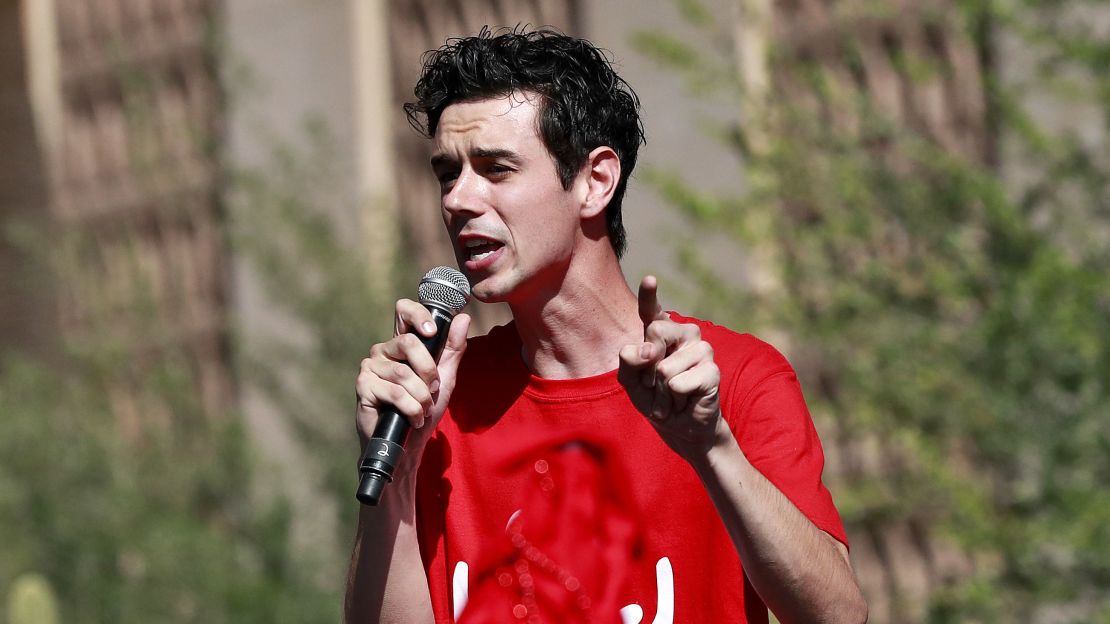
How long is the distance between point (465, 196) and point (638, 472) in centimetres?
58

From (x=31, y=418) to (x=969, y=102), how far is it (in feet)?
28.9

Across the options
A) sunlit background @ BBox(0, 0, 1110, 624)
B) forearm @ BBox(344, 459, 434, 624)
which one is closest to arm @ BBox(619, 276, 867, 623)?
forearm @ BBox(344, 459, 434, 624)

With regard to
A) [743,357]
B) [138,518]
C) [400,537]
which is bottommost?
[138,518]

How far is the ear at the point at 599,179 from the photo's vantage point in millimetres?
3467

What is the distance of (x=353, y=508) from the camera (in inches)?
655

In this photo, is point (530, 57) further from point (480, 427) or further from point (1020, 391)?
point (1020, 391)

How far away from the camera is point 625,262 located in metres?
17.2

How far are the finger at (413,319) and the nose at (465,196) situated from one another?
201 millimetres

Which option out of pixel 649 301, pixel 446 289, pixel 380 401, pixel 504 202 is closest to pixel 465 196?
pixel 504 202

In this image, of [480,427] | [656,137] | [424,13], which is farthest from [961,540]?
[424,13]

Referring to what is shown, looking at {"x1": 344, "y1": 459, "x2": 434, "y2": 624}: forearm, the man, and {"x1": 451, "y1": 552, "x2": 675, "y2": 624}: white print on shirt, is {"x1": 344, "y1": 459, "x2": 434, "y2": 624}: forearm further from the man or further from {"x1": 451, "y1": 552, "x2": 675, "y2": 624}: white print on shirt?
{"x1": 451, "y1": 552, "x2": 675, "y2": 624}: white print on shirt

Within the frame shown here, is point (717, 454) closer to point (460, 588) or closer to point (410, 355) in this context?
point (410, 355)

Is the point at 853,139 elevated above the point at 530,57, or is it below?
below

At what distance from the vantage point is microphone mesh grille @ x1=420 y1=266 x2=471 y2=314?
3.42 m
